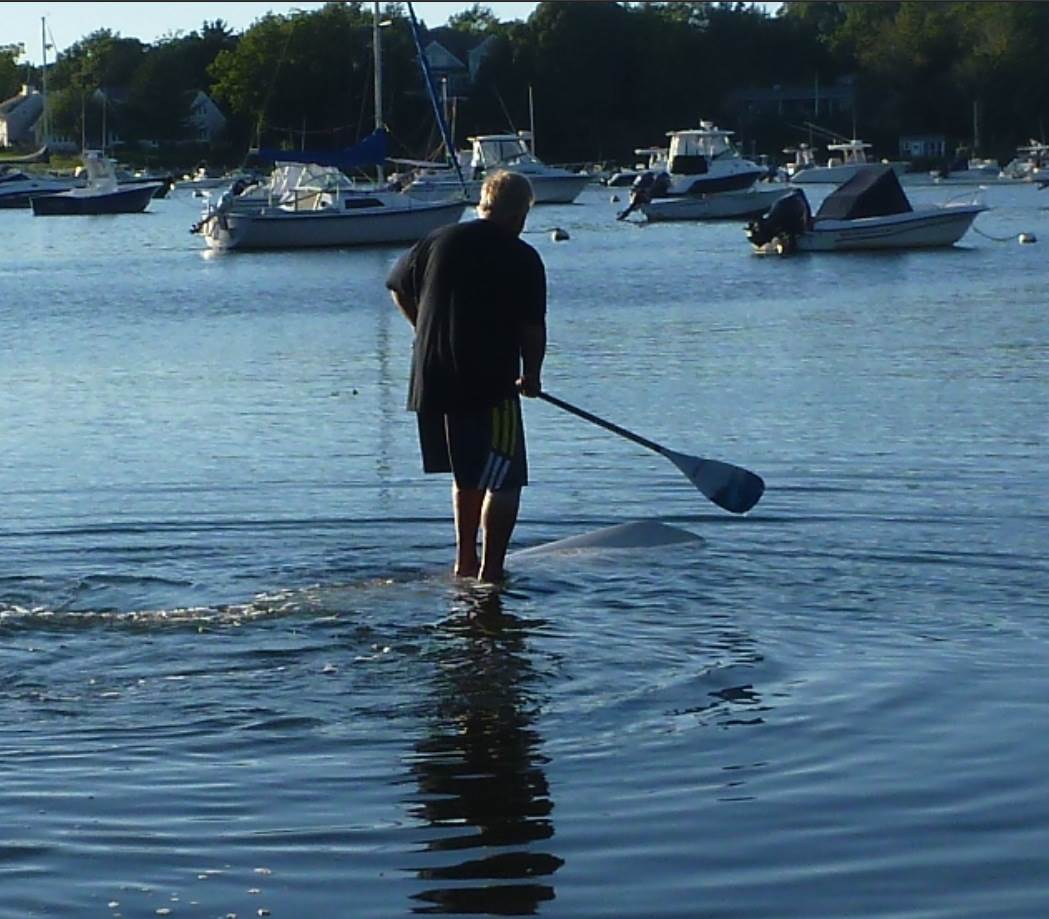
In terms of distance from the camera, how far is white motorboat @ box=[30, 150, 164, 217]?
7475cm

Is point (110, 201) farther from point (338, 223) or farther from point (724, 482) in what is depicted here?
point (724, 482)

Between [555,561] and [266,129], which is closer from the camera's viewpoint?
[555,561]

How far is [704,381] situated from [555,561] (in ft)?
27.2

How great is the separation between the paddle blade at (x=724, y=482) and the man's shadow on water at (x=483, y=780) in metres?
1.86

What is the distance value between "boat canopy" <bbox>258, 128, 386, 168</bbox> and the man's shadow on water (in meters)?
38.2

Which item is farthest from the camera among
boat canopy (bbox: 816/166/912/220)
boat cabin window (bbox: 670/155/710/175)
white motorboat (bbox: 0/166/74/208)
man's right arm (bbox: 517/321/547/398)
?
white motorboat (bbox: 0/166/74/208)

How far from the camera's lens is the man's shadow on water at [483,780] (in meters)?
5.25

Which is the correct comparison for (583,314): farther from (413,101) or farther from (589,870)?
(413,101)

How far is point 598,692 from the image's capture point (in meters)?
6.94

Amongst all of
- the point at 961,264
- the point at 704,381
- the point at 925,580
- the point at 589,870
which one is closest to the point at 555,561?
the point at 925,580

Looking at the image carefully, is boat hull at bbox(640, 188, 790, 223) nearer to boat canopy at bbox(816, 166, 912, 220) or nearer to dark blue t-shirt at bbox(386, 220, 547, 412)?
boat canopy at bbox(816, 166, 912, 220)

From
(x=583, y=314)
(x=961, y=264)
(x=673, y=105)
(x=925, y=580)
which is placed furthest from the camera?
(x=673, y=105)

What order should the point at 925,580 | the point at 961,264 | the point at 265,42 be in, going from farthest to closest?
the point at 265,42
the point at 961,264
the point at 925,580

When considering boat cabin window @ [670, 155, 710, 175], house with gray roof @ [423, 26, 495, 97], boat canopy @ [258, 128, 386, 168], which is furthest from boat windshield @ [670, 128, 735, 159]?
house with gray roof @ [423, 26, 495, 97]
